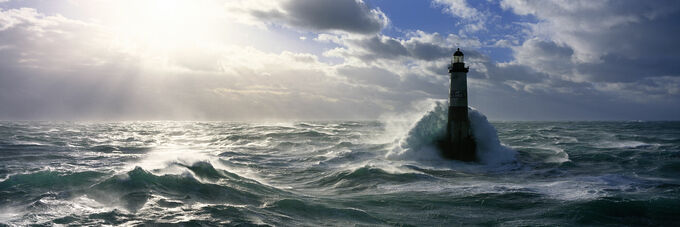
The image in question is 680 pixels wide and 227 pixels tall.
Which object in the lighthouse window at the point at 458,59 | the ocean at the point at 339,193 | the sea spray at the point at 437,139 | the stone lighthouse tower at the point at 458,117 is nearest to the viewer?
the ocean at the point at 339,193

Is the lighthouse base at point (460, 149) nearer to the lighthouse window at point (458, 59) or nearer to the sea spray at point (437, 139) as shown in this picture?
the sea spray at point (437, 139)

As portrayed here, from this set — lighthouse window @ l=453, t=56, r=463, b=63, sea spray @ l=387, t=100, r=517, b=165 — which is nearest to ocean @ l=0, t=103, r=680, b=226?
sea spray @ l=387, t=100, r=517, b=165

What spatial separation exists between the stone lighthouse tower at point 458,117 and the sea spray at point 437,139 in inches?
25.4

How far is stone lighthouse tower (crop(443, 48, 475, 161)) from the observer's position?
2172 cm

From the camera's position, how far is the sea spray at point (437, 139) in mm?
21375

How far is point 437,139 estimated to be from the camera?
76.0ft

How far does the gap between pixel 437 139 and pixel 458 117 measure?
2.05 m

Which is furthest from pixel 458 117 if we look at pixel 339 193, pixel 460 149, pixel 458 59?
pixel 339 193

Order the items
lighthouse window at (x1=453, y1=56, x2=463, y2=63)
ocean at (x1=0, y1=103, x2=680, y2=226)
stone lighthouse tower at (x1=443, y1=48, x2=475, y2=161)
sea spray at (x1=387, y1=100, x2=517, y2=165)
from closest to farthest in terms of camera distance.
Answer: ocean at (x1=0, y1=103, x2=680, y2=226) → sea spray at (x1=387, y1=100, x2=517, y2=165) → stone lighthouse tower at (x1=443, y1=48, x2=475, y2=161) → lighthouse window at (x1=453, y1=56, x2=463, y2=63)

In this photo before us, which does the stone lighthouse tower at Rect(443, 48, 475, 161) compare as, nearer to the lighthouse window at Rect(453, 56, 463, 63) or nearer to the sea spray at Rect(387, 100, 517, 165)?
the lighthouse window at Rect(453, 56, 463, 63)

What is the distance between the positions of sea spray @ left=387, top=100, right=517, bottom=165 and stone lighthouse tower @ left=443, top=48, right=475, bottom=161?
2.12 ft

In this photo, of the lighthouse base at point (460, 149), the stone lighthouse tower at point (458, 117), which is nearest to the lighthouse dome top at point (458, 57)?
the stone lighthouse tower at point (458, 117)

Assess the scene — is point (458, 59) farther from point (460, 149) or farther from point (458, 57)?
point (460, 149)

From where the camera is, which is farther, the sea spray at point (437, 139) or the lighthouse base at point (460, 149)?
the lighthouse base at point (460, 149)
